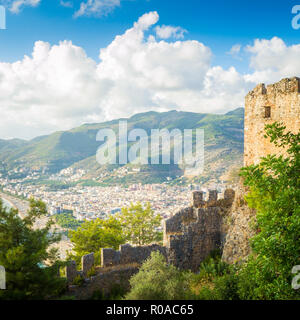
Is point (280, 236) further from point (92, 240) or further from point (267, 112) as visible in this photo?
point (92, 240)

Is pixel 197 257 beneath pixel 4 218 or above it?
beneath

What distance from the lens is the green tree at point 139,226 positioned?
19.7 meters

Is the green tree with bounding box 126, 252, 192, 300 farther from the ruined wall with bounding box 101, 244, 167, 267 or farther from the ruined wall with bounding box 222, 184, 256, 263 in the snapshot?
the ruined wall with bounding box 222, 184, 256, 263

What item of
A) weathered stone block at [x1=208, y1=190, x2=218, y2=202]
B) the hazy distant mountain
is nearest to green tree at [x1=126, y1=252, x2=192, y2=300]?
weathered stone block at [x1=208, y1=190, x2=218, y2=202]

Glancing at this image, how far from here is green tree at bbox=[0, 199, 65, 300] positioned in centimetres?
715

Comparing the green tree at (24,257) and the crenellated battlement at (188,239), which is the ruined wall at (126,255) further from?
Result: the green tree at (24,257)

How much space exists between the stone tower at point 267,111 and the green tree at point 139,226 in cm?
970

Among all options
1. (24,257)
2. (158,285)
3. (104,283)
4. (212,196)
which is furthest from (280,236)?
(212,196)

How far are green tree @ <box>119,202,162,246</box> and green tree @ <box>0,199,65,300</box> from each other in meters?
11.6

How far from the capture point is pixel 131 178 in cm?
6994

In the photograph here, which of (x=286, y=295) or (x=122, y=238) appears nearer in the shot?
(x=286, y=295)

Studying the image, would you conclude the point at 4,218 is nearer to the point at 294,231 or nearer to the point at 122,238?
the point at 294,231
